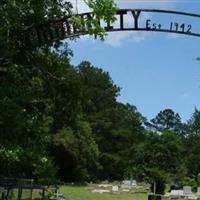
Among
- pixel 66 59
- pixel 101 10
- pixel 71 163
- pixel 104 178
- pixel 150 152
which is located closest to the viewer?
pixel 101 10

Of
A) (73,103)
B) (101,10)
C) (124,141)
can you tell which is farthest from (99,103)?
(101,10)

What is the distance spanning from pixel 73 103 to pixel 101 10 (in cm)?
981

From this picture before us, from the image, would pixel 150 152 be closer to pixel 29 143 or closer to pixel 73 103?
pixel 73 103

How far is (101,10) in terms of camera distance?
10422 millimetres

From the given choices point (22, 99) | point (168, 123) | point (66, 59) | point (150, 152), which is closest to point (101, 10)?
point (22, 99)

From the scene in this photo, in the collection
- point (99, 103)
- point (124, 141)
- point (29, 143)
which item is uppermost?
point (99, 103)

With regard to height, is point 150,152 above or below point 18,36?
above

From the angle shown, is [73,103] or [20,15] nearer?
[20,15]

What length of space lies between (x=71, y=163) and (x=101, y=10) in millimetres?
73031

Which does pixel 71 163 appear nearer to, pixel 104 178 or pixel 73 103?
pixel 104 178

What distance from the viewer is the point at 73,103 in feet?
65.9

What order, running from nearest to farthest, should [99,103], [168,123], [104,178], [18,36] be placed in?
[18,36] < [104,178] < [99,103] < [168,123]

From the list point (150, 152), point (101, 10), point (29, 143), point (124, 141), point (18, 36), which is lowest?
point (29, 143)

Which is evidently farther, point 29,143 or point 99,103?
point 99,103
